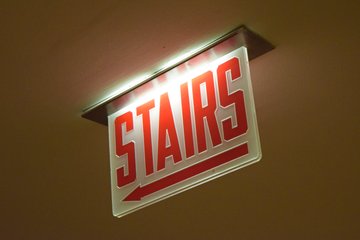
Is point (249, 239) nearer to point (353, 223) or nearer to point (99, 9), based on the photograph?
point (353, 223)

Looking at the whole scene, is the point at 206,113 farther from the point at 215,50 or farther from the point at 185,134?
the point at 215,50

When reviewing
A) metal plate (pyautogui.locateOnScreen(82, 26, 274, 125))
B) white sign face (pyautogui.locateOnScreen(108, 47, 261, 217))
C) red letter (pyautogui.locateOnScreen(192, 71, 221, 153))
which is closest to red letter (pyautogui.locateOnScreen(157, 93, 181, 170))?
white sign face (pyautogui.locateOnScreen(108, 47, 261, 217))

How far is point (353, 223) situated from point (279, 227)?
1.47 ft

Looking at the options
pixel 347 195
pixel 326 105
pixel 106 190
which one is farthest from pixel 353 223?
pixel 106 190

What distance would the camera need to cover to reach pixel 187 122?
2.62 m

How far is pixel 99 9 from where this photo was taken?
2.59 metres

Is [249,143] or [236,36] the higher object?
Answer: [236,36]

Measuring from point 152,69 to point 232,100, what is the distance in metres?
0.53

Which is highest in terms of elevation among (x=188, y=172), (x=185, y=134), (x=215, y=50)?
(x=215, y=50)

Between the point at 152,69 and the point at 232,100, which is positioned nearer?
the point at 232,100

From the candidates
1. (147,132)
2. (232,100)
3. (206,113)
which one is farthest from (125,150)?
(232,100)

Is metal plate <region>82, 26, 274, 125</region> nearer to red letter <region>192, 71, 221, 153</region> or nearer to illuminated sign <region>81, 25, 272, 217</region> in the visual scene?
illuminated sign <region>81, 25, 272, 217</region>

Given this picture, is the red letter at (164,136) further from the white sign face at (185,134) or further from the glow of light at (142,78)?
the glow of light at (142,78)

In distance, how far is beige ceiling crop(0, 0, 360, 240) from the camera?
267 centimetres
